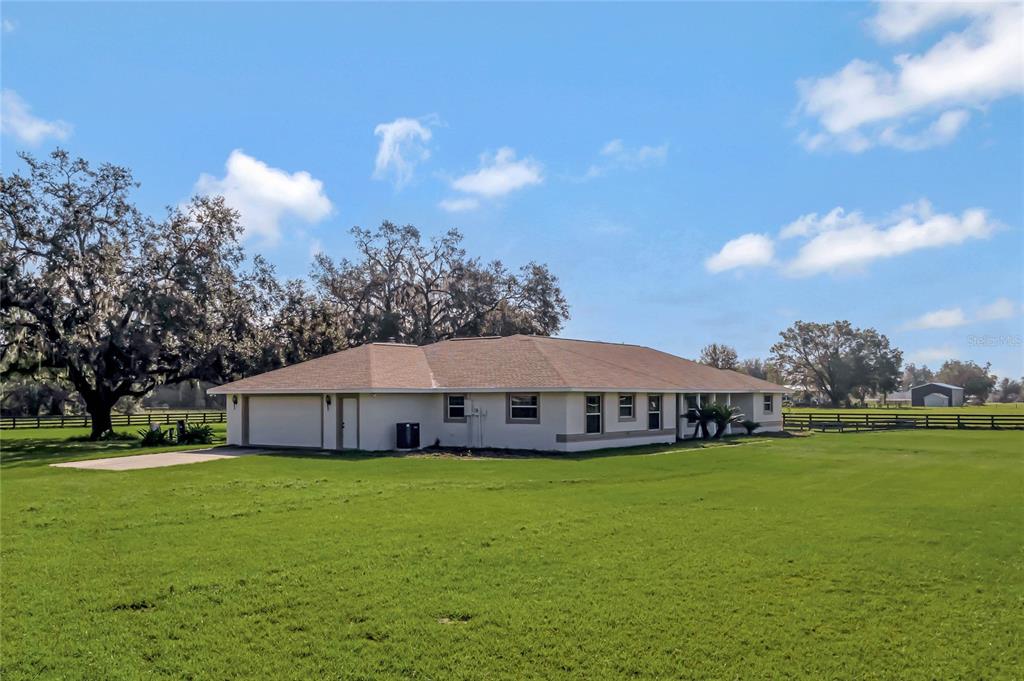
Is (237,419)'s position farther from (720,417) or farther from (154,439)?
(720,417)

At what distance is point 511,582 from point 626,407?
68.0 feet

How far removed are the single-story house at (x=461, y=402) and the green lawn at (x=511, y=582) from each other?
34.1 feet

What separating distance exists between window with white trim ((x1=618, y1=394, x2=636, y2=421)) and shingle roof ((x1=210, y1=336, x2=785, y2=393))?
1.83ft

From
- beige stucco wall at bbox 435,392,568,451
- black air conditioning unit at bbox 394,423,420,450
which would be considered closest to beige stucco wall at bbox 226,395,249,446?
black air conditioning unit at bbox 394,423,420,450

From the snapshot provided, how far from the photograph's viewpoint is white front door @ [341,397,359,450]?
83.9ft

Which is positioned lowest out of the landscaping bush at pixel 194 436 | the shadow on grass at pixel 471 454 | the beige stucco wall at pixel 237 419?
the shadow on grass at pixel 471 454

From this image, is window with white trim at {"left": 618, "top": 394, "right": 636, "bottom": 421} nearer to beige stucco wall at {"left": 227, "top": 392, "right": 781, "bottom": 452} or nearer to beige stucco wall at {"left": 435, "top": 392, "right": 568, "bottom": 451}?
beige stucco wall at {"left": 227, "top": 392, "right": 781, "bottom": 452}

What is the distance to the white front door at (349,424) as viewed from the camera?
83.9ft

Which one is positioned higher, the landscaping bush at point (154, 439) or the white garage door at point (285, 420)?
the white garage door at point (285, 420)

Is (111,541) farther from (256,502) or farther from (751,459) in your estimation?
(751,459)

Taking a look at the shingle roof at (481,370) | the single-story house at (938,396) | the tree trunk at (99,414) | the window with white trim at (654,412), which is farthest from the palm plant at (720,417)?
the single-story house at (938,396)

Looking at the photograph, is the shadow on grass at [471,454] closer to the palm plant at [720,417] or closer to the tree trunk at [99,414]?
the palm plant at [720,417]

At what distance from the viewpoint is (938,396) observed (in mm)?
115312

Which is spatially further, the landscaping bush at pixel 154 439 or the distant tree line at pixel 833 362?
the distant tree line at pixel 833 362
